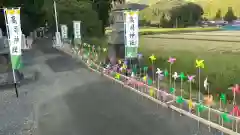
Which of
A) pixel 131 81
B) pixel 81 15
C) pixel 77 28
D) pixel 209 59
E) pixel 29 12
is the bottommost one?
pixel 131 81

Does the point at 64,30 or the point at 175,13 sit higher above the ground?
the point at 175,13

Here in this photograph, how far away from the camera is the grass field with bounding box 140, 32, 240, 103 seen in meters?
10.7

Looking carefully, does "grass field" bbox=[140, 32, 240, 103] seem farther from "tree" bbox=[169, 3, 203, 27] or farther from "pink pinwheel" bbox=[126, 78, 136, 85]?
"pink pinwheel" bbox=[126, 78, 136, 85]

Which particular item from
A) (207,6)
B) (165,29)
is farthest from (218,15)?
(165,29)

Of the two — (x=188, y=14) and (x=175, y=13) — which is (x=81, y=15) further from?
(x=188, y=14)

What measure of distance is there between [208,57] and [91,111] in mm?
6089

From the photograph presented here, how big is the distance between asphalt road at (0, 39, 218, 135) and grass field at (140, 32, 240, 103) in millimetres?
3017

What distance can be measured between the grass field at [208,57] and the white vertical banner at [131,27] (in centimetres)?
266

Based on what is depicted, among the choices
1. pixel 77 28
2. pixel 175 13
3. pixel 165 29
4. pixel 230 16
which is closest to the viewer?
pixel 230 16

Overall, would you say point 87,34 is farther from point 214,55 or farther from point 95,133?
point 95,133

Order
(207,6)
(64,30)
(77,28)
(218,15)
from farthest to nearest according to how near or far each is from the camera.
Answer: (64,30)
(77,28)
(207,6)
(218,15)

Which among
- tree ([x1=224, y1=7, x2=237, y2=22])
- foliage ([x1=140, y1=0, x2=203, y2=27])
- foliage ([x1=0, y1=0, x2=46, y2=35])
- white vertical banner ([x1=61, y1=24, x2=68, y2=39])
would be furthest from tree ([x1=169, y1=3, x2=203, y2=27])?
foliage ([x1=0, y1=0, x2=46, y2=35])

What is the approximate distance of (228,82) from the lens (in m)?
10.5

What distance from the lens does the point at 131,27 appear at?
1293 centimetres
